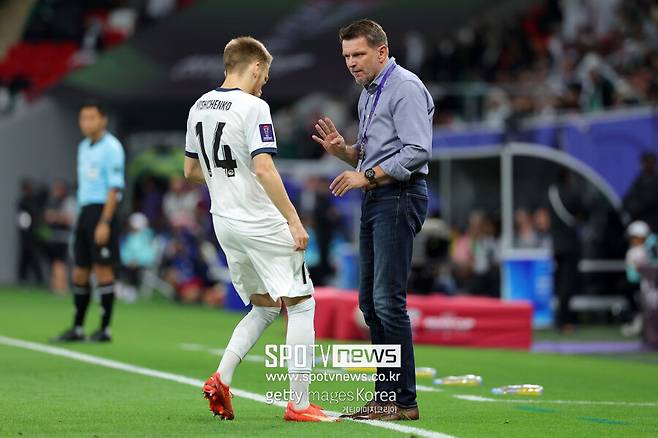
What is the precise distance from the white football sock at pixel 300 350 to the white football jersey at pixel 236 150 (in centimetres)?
47

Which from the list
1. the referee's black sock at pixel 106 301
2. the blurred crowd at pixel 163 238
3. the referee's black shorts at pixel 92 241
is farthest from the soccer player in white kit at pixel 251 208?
the blurred crowd at pixel 163 238

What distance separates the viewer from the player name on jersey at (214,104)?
7809 millimetres

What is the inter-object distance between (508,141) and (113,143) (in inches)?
338

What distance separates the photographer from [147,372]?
11070 millimetres

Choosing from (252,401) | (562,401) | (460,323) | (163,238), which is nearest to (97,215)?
(460,323)

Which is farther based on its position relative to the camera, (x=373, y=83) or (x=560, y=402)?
(x=560, y=402)

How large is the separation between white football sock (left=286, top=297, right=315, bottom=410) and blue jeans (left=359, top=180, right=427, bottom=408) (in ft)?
1.25

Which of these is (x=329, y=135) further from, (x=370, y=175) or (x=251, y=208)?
(x=251, y=208)

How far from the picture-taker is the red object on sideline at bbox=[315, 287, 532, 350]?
51.8ft

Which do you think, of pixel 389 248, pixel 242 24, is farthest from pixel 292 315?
pixel 242 24

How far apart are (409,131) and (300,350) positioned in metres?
1.32

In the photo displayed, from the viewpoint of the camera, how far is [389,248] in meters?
7.84

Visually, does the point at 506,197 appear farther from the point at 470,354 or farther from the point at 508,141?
the point at 470,354

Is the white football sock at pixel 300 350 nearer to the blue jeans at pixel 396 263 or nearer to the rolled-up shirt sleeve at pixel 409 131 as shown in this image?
the blue jeans at pixel 396 263
